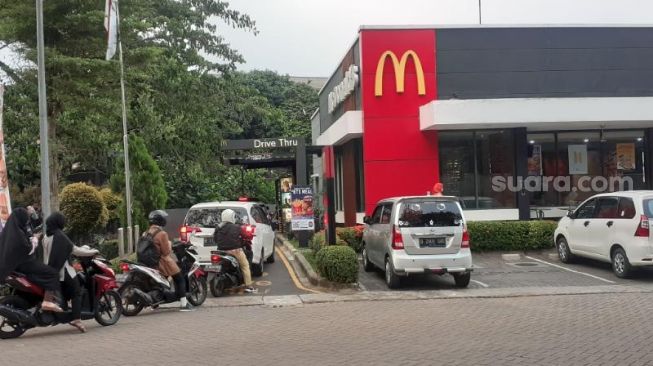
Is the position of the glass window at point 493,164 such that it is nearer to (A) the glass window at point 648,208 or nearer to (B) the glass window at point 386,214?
(A) the glass window at point 648,208

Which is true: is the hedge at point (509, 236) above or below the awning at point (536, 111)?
below

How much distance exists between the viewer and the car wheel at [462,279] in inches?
465

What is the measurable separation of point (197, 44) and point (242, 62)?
94.7 inches

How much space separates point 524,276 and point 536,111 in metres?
5.46

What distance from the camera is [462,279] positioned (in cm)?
1191

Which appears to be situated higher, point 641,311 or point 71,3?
point 71,3

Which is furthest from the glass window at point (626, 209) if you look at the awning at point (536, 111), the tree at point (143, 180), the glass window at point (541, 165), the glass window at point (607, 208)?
the tree at point (143, 180)

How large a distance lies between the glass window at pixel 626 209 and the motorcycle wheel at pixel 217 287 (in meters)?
8.13

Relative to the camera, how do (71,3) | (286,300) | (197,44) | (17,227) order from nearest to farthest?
(17,227)
(286,300)
(71,3)
(197,44)

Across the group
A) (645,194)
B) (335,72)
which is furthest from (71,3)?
(645,194)

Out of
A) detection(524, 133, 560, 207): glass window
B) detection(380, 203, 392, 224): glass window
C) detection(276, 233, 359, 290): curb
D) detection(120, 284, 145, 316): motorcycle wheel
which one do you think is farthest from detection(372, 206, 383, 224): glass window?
detection(524, 133, 560, 207): glass window

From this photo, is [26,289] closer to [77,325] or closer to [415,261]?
[77,325]

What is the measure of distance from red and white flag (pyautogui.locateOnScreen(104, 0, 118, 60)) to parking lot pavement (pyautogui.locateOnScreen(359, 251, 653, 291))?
786cm

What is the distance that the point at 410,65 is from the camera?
17938 millimetres
